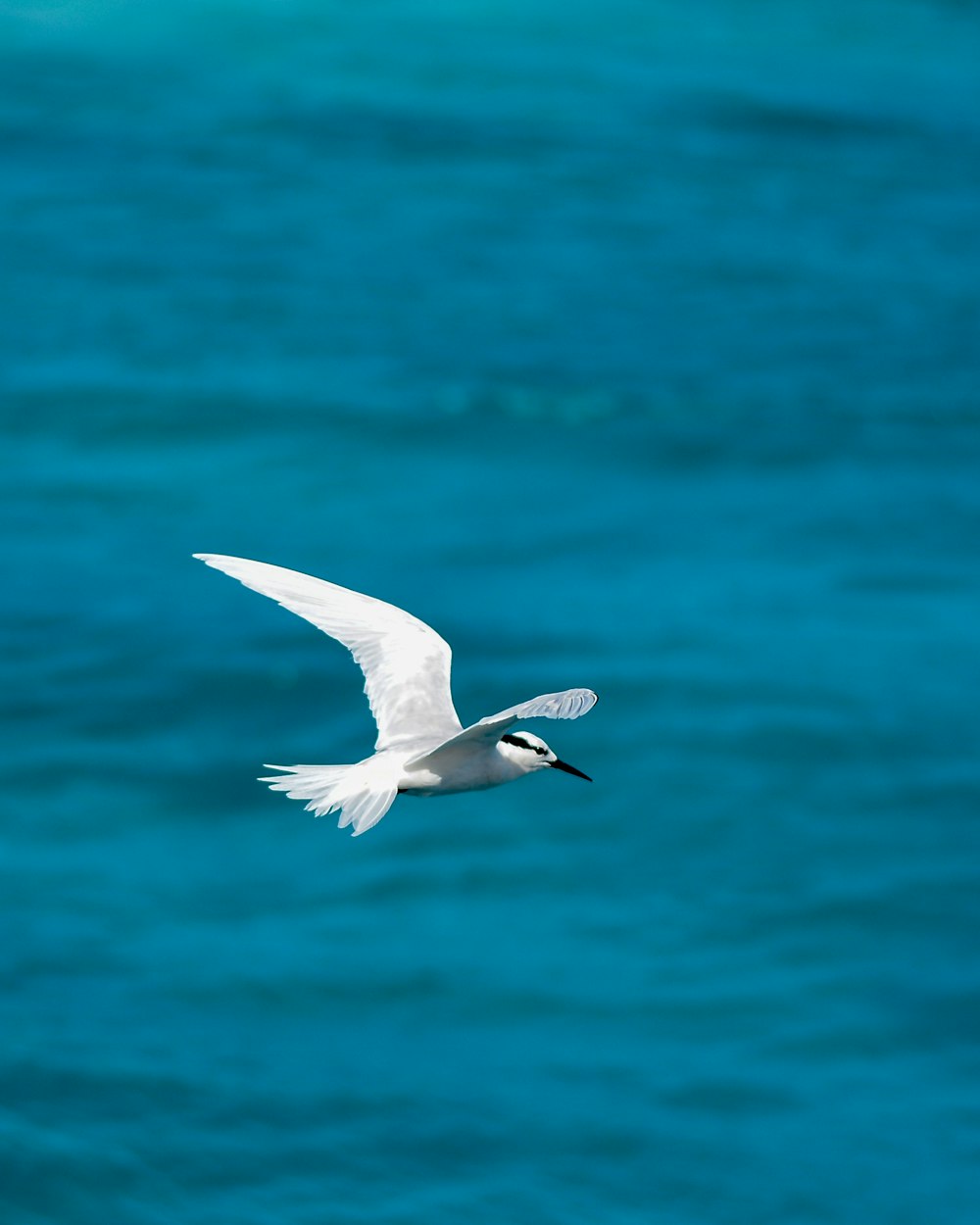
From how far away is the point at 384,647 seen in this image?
67.3 ft

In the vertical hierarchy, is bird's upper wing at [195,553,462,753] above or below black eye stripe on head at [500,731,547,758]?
above

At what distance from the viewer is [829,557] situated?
5381cm

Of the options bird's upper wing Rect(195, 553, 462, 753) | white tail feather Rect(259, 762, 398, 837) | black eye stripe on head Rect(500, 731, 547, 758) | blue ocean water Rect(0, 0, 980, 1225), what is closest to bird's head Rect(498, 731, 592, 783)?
black eye stripe on head Rect(500, 731, 547, 758)

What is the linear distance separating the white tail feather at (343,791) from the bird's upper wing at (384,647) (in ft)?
3.93

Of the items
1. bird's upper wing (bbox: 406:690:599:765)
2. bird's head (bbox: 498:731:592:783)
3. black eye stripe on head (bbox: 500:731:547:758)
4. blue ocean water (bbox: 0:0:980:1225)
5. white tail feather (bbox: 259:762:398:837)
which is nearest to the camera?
bird's upper wing (bbox: 406:690:599:765)

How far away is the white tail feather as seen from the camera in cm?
1727

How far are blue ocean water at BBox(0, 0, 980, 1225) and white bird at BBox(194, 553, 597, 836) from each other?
22.0 meters

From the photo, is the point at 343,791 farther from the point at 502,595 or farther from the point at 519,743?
the point at 502,595

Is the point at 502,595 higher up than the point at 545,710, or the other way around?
the point at 502,595

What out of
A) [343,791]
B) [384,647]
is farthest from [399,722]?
[343,791]

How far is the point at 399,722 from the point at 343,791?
203cm

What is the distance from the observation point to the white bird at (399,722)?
683 inches

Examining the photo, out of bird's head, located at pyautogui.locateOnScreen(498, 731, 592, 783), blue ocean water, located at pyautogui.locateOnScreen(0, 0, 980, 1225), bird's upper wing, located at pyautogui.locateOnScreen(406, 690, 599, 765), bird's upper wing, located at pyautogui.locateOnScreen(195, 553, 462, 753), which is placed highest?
blue ocean water, located at pyautogui.locateOnScreen(0, 0, 980, 1225)

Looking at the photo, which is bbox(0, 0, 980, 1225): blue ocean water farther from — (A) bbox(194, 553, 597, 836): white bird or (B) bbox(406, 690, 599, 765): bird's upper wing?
(B) bbox(406, 690, 599, 765): bird's upper wing
